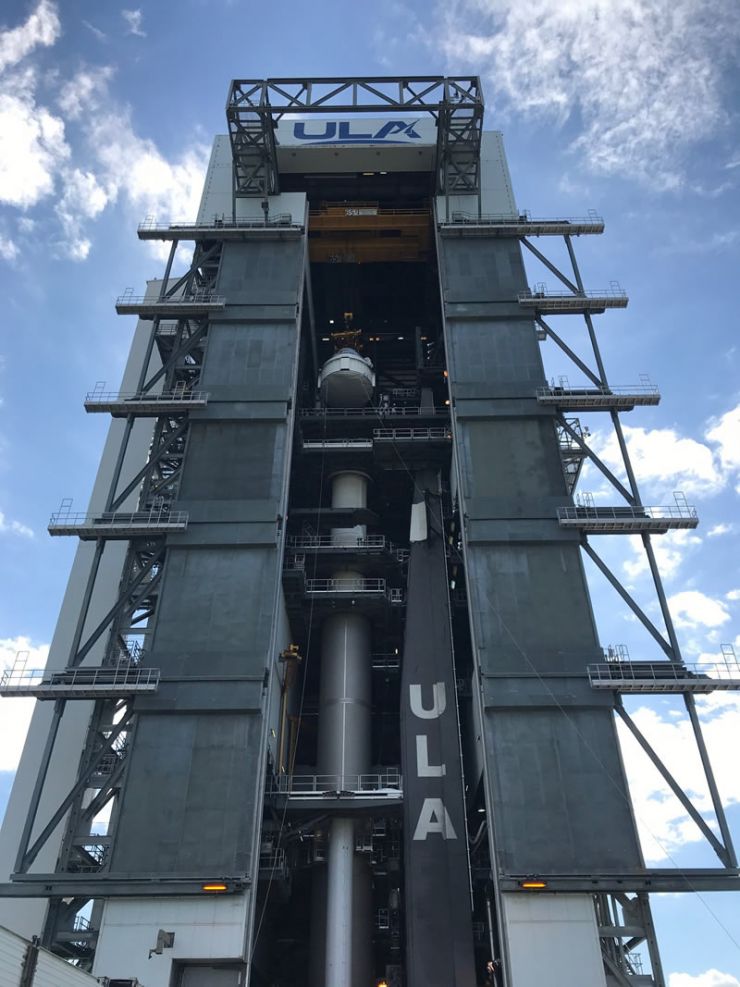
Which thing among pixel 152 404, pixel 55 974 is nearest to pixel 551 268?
pixel 152 404

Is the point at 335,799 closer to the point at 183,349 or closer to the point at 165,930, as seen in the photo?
the point at 165,930

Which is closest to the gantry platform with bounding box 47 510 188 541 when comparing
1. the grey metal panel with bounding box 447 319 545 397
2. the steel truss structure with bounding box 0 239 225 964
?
the steel truss structure with bounding box 0 239 225 964

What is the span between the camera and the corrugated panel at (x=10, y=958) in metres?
16.2

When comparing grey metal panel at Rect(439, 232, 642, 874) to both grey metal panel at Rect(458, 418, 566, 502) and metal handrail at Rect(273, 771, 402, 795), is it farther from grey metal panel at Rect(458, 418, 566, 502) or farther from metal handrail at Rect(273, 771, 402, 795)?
metal handrail at Rect(273, 771, 402, 795)

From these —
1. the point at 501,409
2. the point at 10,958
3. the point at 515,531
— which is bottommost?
the point at 10,958

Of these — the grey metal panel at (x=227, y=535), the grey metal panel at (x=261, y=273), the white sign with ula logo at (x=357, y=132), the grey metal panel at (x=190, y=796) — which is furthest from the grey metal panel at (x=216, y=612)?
the white sign with ula logo at (x=357, y=132)

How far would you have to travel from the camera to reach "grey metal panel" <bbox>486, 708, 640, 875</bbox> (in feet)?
98.1

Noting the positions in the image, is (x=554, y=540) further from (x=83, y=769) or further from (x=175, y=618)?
(x=83, y=769)

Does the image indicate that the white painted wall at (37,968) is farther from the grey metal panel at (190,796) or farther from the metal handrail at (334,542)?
A: the metal handrail at (334,542)

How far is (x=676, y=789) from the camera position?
31.7 metres

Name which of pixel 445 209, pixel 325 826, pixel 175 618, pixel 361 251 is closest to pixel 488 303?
pixel 445 209

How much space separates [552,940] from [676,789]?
23.8 feet

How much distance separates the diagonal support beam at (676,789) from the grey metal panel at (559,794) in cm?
74

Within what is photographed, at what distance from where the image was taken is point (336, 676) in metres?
40.5
